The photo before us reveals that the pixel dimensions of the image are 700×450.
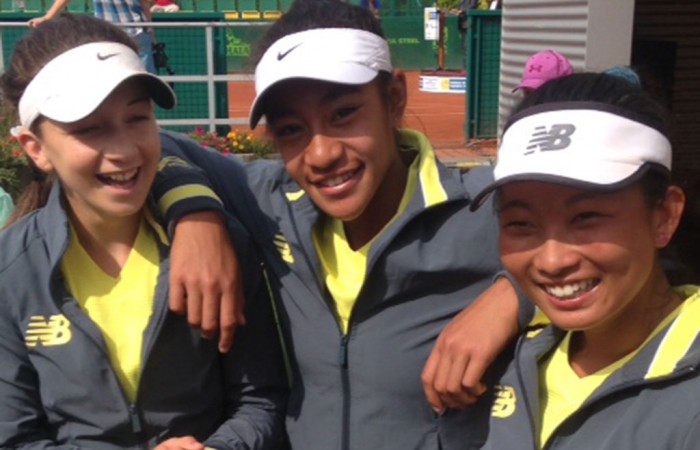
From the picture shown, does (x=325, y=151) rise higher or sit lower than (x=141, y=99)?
lower

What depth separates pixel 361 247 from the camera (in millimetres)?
2438

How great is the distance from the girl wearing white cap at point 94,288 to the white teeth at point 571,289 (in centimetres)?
87

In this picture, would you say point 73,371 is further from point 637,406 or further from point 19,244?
point 637,406

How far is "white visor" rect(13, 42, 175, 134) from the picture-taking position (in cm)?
225

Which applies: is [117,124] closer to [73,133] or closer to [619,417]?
[73,133]

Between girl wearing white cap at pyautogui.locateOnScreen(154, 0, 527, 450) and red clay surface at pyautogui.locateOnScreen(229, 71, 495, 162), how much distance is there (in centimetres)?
672

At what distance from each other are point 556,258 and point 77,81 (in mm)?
1170

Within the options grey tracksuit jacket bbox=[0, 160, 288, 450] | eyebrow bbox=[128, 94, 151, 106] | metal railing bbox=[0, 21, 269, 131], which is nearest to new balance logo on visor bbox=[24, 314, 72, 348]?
grey tracksuit jacket bbox=[0, 160, 288, 450]

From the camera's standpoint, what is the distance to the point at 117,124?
2.32m

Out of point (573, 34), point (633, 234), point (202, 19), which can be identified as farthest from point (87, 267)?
point (202, 19)

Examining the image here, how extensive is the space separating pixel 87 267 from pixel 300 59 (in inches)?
28.7

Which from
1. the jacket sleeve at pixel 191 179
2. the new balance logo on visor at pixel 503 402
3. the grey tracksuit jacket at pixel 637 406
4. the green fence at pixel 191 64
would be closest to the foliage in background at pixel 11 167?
the green fence at pixel 191 64

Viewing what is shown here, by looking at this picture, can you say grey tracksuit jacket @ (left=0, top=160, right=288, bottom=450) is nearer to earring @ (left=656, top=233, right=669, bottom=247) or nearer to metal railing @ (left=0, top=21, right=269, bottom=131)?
earring @ (left=656, top=233, right=669, bottom=247)

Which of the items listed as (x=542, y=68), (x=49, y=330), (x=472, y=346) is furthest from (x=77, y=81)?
(x=542, y=68)
